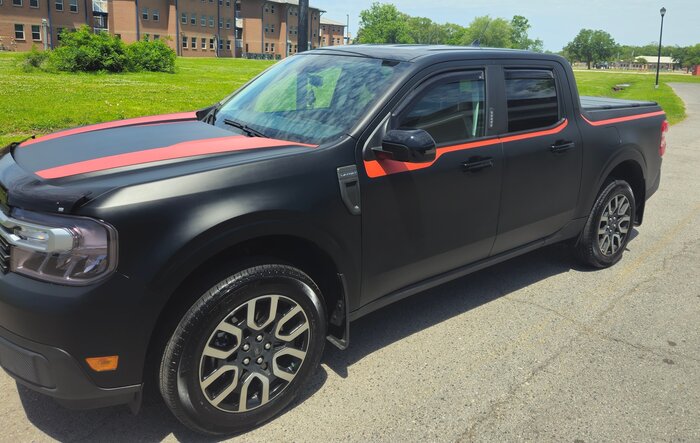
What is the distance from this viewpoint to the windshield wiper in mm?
3382

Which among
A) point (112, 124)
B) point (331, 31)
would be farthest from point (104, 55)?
point (331, 31)

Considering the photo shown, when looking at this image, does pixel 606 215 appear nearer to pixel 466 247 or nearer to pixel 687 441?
pixel 466 247

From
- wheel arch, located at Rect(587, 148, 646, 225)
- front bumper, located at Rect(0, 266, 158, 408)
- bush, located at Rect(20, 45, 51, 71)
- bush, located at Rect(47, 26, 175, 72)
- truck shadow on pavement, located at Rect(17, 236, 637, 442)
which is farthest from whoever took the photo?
bush, located at Rect(47, 26, 175, 72)

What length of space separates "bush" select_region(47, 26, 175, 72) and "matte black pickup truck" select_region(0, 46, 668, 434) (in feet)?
82.9

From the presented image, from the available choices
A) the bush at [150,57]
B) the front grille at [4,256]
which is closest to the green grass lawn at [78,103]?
the front grille at [4,256]

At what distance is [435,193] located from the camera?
339 cm

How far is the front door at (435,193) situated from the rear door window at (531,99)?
0.96 feet

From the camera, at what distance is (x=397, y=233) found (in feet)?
10.6

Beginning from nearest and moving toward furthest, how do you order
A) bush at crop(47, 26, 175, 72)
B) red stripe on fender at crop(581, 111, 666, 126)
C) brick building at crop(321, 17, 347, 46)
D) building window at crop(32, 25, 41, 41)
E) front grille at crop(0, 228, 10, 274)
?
front grille at crop(0, 228, 10, 274) < red stripe on fender at crop(581, 111, 666, 126) < bush at crop(47, 26, 175, 72) < building window at crop(32, 25, 41, 41) < brick building at crop(321, 17, 347, 46)

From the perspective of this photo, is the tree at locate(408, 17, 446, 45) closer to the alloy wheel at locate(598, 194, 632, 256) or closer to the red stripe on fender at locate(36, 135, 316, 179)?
the alloy wheel at locate(598, 194, 632, 256)

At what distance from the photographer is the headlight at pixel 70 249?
2.23 metres

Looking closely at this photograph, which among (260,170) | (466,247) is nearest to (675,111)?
(466,247)

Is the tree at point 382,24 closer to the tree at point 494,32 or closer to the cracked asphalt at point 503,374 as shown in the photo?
the tree at point 494,32

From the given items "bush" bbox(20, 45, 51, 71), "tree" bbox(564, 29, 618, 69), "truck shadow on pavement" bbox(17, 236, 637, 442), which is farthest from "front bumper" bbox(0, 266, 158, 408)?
"tree" bbox(564, 29, 618, 69)
